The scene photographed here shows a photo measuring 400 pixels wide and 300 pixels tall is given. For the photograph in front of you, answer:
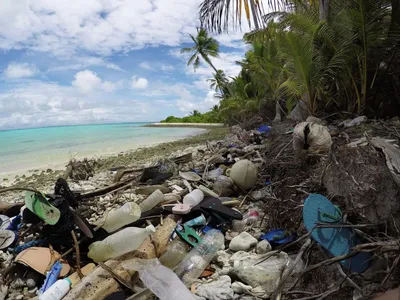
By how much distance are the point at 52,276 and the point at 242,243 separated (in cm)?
154

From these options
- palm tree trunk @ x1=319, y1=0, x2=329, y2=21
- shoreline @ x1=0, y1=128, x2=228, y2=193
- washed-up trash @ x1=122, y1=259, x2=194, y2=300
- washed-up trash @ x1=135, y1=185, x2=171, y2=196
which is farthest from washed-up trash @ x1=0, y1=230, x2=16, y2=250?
palm tree trunk @ x1=319, y1=0, x2=329, y2=21

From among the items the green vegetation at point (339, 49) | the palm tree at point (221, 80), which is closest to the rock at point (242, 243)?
the green vegetation at point (339, 49)

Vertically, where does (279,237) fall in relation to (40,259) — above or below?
below

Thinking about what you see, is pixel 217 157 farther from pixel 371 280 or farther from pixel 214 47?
pixel 214 47

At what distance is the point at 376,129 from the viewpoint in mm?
4000

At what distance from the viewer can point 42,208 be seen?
8.50 feet

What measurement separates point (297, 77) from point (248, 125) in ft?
24.4

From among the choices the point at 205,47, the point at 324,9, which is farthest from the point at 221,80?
the point at 324,9

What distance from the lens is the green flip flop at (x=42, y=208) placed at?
2.54 m

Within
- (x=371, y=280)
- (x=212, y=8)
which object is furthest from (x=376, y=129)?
(x=212, y=8)

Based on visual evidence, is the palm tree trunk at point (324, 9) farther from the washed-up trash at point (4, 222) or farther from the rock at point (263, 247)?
the washed-up trash at point (4, 222)

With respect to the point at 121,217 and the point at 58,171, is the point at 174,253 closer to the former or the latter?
the point at 121,217

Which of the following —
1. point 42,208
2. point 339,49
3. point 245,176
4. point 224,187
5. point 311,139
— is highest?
point 339,49

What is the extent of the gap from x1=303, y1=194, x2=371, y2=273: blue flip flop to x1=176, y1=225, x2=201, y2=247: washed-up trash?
1057 mm
